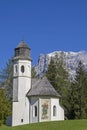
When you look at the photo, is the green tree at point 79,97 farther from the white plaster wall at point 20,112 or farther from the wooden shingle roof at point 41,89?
the white plaster wall at point 20,112

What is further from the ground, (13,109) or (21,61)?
(21,61)

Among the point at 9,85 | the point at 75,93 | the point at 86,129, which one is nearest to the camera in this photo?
the point at 86,129

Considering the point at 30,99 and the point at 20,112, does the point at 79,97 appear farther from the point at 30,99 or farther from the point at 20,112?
the point at 20,112

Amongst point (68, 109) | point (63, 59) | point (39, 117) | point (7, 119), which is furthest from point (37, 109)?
point (63, 59)

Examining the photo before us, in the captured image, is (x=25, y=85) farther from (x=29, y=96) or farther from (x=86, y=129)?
(x=86, y=129)

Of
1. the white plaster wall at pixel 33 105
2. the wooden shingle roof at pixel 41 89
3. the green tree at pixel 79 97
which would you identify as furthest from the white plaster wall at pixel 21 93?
the green tree at pixel 79 97

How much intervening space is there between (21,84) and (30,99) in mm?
2762

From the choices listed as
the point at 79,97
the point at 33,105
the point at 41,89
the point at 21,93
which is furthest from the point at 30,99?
the point at 79,97

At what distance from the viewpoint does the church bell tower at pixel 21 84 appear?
193 feet

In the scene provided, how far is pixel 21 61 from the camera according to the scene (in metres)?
61.2

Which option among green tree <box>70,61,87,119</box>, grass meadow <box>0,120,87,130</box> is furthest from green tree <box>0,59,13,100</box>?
grass meadow <box>0,120,87,130</box>

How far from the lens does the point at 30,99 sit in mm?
59188

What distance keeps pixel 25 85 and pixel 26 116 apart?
473 centimetres

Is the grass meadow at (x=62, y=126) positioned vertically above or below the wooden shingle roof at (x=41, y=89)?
below
